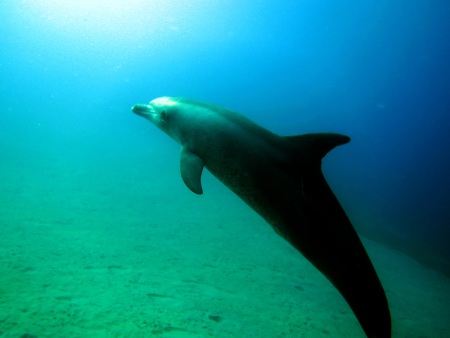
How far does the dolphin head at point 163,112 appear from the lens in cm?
392

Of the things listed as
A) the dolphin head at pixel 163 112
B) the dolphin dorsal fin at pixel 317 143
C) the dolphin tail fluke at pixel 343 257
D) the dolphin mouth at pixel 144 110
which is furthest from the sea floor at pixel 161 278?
the dolphin dorsal fin at pixel 317 143

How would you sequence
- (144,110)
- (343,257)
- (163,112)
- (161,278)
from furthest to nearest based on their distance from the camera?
(161,278) → (144,110) → (163,112) → (343,257)

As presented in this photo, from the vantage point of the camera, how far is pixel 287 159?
9.82ft

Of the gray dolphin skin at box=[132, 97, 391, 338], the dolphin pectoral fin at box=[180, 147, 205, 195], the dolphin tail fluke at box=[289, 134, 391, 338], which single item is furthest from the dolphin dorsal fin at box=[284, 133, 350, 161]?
the dolphin pectoral fin at box=[180, 147, 205, 195]

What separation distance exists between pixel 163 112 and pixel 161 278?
3.66 m

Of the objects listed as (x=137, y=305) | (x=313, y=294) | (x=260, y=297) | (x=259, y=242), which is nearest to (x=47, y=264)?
(x=137, y=305)

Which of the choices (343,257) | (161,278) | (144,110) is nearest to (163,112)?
(144,110)

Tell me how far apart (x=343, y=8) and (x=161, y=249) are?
1200 inches

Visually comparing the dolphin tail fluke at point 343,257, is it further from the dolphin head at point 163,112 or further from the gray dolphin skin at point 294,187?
the dolphin head at point 163,112

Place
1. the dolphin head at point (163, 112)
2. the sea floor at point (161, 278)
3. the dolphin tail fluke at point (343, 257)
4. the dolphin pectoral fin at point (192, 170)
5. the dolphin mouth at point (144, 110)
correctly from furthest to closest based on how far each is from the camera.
Answer: 1. the sea floor at point (161, 278)
2. the dolphin mouth at point (144, 110)
3. the dolphin head at point (163, 112)
4. the dolphin pectoral fin at point (192, 170)
5. the dolphin tail fluke at point (343, 257)

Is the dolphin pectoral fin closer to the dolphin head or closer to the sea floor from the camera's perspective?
the dolphin head

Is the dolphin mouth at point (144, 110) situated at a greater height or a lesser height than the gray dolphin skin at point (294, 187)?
greater

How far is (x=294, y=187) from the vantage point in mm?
2865

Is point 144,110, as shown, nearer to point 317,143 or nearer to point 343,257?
point 317,143
